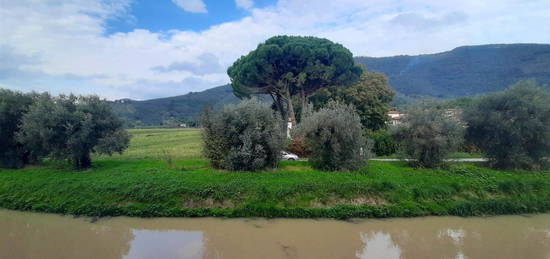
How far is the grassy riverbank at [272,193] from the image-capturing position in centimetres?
1391

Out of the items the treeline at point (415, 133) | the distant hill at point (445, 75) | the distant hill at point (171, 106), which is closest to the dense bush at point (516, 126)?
the treeline at point (415, 133)

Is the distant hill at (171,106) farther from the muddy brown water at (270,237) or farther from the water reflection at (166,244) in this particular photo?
the water reflection at (166,244)

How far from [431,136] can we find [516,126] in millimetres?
5489

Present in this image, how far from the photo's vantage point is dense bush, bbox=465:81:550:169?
1797 cm

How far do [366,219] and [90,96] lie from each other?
62.4 feet

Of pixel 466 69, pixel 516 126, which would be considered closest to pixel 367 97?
pixel 516 126

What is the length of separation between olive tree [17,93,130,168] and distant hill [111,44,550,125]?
240 ft

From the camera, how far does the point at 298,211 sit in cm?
1374

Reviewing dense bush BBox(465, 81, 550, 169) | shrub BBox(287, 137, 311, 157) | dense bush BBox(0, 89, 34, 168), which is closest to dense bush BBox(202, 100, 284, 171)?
shrub BBox(287, 137, 311, 157)

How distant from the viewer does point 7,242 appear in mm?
11008

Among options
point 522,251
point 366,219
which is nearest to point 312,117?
point 366,219

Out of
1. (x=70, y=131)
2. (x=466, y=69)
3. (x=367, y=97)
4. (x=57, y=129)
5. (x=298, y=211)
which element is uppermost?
(x=466, y=69)

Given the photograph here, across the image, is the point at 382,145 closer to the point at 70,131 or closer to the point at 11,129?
the point at 70,131

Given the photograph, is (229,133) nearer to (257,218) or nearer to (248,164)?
(248,164)
